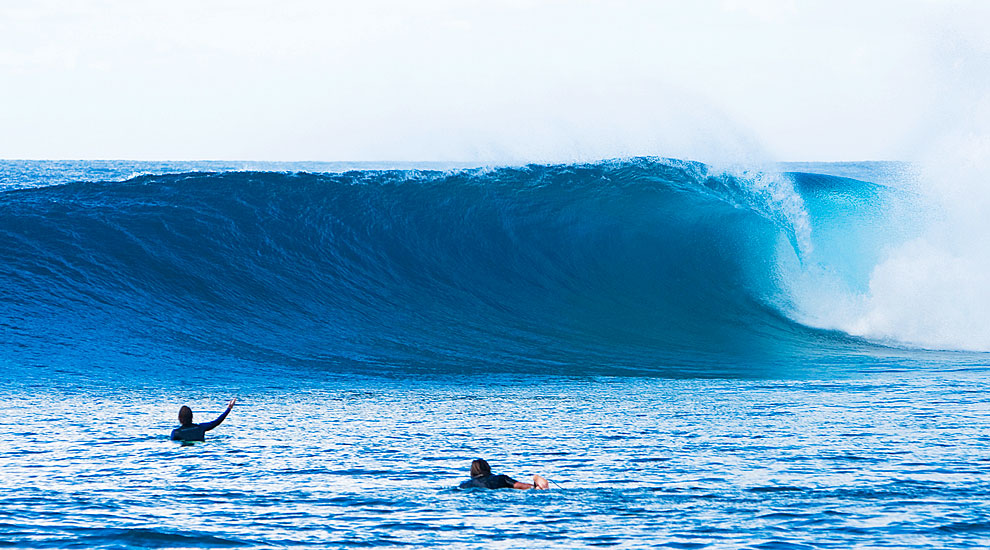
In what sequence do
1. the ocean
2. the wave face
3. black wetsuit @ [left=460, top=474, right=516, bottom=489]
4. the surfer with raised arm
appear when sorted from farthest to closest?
the wave face < the surfer with raised arm < black wetsuit @ [left=460, top=474, right=516, bottom=489] < the ocean

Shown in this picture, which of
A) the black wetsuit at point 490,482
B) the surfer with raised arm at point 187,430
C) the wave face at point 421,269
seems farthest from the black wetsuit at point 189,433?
the wave face at point 421,269

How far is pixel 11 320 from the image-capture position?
14.0 meters

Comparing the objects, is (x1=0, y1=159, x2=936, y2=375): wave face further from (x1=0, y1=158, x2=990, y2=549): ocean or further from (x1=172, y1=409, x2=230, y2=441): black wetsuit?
(x1=172, y1=409, x2=230, y2=441): black wetsuit

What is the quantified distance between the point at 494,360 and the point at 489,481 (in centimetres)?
668

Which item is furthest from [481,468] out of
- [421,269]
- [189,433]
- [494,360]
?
[421,269]

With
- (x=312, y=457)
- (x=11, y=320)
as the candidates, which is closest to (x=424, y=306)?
(x=11, y=320)

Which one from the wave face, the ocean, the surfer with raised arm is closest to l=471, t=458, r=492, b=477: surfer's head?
the ocean

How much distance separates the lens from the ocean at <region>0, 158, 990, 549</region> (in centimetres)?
651

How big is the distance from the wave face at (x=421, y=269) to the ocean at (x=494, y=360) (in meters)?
0.07

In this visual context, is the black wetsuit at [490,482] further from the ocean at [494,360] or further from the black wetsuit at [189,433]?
the black wetsuit at [189,433]

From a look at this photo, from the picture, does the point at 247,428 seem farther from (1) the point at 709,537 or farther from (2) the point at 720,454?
(1) the point at 709,537

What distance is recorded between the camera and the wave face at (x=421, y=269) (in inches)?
556

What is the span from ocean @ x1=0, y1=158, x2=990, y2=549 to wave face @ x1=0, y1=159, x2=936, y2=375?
0.22 ft

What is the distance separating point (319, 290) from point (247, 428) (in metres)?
7.67
